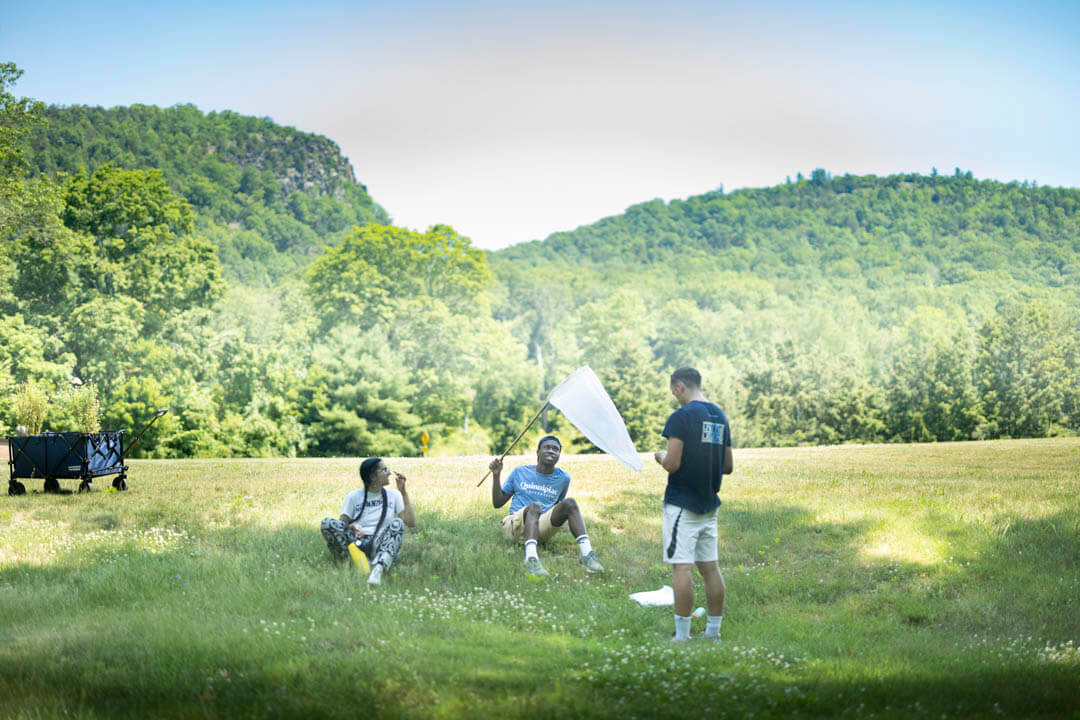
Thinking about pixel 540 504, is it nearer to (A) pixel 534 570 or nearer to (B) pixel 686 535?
(A) pixel 534 570

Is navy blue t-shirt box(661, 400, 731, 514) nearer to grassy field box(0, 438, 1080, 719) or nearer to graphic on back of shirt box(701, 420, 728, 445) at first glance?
graphic on back of shirt box(701, 420, 728, 445)

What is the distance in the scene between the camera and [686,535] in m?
6.78

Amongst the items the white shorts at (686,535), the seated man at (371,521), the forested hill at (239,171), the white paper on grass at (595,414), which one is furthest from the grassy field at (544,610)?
the forested hill at (239,171)

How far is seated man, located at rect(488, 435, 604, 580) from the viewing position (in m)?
9.87

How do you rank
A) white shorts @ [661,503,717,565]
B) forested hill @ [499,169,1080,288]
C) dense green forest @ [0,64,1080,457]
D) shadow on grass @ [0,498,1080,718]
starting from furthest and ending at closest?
1. forested hill @ [499,169,1080,288]
2. dense green forest @ [0,64,1080,457]
3. white shorts @ [661,503,717,565]
4. shadow on grass @ [0,498,1080,718]

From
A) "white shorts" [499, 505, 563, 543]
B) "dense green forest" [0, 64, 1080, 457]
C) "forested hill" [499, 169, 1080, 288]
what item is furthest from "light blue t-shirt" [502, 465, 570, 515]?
"forested hill" [499, 169, 1080, 288]

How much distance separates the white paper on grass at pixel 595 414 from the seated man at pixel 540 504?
3.60 ft

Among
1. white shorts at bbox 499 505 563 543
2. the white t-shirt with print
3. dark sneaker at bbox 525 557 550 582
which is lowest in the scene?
dark sneaker at bbox 525 557 550 582

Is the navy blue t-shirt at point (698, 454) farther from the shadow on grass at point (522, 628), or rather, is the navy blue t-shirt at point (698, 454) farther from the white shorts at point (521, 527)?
the white shorts at point (521, 527)

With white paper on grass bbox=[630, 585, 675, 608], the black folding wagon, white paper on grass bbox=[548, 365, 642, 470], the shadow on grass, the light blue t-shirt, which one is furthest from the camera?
the black folding wagon

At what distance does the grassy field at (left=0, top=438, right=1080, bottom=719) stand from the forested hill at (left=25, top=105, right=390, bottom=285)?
4499cm

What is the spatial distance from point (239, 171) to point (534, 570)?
69.0 metres

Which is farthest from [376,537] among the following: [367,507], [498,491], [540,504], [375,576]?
[540,504]

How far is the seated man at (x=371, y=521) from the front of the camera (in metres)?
9.34
